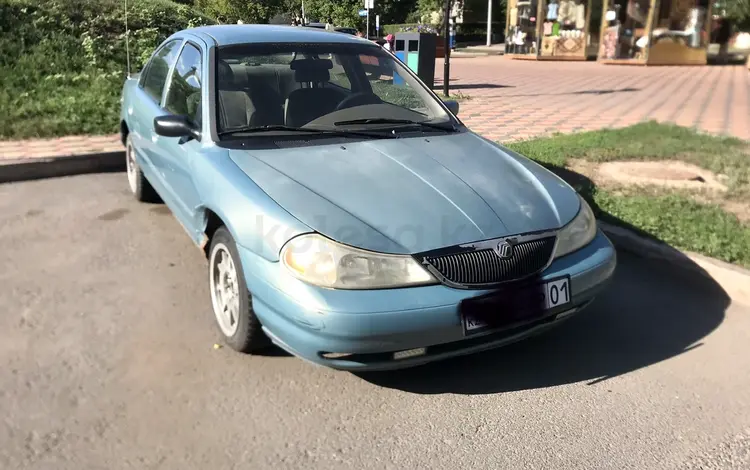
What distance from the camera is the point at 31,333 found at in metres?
3.45

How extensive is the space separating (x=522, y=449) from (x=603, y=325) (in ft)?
4.31

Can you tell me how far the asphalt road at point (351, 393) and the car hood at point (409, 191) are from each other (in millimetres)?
747

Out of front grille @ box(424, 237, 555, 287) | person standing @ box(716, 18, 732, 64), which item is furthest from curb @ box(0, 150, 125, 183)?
person standing @ box(716, 18, 732, 64)

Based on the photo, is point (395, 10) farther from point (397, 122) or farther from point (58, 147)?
point (397, 122)

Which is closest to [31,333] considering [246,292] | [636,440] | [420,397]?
[246,292]

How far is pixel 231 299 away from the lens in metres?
3.27

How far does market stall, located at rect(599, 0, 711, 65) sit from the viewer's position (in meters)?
21.6

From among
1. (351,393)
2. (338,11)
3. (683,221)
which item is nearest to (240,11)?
(338,11)

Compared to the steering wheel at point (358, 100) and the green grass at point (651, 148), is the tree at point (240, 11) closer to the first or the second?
the green grass at point (651, 148)

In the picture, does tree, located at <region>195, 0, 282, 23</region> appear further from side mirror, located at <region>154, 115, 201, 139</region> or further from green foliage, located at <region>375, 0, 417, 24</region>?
side mirror, located at <region>154, 115, 201, 139</region>

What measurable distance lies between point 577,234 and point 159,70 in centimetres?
346

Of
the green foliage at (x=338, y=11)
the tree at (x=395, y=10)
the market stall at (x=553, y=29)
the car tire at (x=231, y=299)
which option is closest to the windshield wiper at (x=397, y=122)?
the car tire at (x=231, y=299)

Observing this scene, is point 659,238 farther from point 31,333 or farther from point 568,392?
point 31,333

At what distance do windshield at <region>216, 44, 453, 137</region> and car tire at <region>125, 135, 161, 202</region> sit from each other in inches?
77.7
